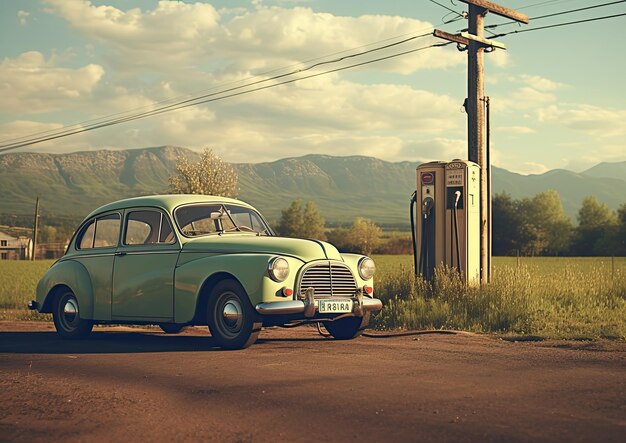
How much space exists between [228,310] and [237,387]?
284cm

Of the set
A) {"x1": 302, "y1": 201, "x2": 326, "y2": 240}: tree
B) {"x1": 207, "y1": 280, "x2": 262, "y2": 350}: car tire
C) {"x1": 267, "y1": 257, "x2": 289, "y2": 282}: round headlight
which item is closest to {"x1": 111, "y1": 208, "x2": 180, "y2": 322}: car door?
{"x1": 207, "y1": 280, "x2": 262, "y2": 350}: car tire

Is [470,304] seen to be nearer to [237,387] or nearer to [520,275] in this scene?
[520,275]

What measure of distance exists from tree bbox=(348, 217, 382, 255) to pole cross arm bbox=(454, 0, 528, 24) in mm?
61220

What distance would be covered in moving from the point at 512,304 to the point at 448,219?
8.22 ft

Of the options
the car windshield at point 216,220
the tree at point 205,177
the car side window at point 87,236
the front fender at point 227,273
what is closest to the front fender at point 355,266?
the front fender at point 227,273

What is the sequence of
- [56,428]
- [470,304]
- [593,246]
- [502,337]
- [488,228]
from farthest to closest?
[593,246]
[488,228]
[470,304]
[502,337]
[56,428]

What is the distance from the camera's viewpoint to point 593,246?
246ft

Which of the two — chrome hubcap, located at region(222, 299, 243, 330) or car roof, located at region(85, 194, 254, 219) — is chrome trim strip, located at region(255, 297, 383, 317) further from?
car roof, located at region(85, 194, 254, 219)

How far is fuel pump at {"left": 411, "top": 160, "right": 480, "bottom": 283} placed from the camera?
625 inches

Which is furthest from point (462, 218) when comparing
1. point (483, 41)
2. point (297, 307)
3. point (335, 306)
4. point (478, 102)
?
point (297, 307)

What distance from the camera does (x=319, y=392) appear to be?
23.7 ft

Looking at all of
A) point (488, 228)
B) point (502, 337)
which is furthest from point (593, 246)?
point (502, 337)

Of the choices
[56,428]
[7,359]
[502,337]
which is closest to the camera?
[56,428]

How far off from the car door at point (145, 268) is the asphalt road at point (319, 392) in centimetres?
56
